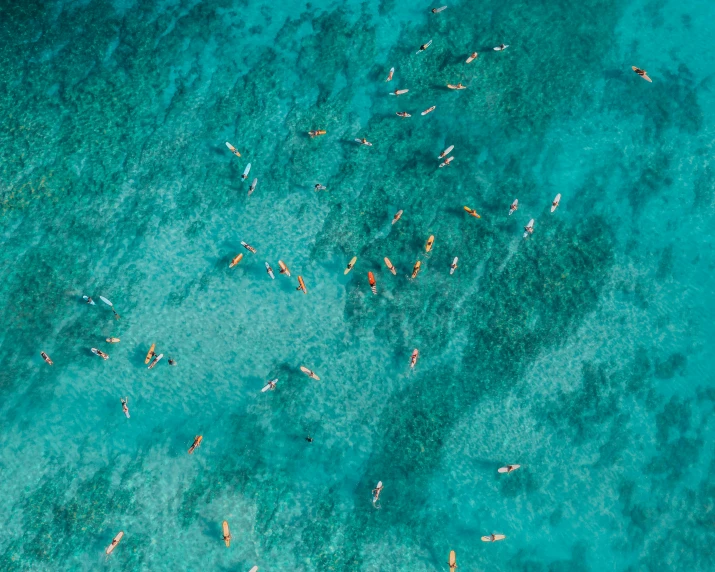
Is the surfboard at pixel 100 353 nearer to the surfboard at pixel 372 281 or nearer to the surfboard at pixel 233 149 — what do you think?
the surfboard at pixel 233 149

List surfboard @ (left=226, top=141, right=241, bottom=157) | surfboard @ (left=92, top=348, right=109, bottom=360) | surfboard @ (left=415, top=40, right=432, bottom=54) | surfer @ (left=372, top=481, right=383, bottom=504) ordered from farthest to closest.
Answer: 1. surfboard @ (left=415, top=40, right=432, bottom=54)
2. surfboard @ (left=226, top=141, right=241, bottom=157)
3. surfboard @ (left=92, top=348, right=109, bottom=360)
4. surfer @ (left=372, top=481, right=383, bottom=504)

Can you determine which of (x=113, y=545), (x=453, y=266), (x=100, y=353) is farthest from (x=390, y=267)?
(x=113, y=545)

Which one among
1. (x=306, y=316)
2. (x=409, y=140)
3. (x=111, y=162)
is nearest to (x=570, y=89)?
(x=409, y=140)

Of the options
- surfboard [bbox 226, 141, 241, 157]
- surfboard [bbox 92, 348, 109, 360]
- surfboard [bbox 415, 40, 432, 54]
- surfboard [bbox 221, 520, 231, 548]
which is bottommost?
surfboard [bbox 221, 520, 231, 548]

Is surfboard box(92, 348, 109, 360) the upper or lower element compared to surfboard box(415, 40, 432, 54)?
lower

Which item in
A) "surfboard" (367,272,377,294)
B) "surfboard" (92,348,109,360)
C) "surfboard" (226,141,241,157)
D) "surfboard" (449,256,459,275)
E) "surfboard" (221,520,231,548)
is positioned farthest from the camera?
"surfboard" (226,141,241,157)

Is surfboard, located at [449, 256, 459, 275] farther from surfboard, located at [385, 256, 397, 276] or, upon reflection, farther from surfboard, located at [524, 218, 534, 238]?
surfboard, located at [524, 218, 534, 238]

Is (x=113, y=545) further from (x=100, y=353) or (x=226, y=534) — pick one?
(x=100, y=353)

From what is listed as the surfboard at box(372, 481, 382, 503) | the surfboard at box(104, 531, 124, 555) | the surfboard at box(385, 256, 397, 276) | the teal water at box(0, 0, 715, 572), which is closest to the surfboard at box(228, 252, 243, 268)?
the teal water at box(0, 0, 715, 572)

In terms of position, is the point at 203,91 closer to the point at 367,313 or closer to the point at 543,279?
the point at 367,313
